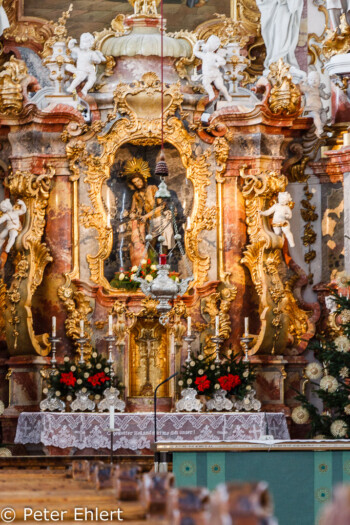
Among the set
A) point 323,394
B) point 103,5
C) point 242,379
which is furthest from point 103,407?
point 103,5

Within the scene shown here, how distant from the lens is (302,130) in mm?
17766

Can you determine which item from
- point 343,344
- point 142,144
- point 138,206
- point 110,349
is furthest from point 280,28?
point 110,349

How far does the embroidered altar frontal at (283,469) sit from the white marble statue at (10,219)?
6.49 metres

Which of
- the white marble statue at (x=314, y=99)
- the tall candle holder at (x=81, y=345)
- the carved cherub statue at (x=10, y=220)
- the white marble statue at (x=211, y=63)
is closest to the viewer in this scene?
the tall candle holder at (x=81, y=345)

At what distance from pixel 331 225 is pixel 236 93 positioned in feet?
7.97

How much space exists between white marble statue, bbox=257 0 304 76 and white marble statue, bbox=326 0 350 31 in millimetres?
930

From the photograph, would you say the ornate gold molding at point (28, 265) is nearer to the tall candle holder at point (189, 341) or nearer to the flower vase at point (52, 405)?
the flower vase at point (52, 405)

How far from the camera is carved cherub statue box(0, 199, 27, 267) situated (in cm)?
1666

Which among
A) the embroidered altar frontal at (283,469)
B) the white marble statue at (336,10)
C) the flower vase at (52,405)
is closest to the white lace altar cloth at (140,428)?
the flower vase at (52,405)

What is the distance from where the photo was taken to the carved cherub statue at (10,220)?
16.7 metres

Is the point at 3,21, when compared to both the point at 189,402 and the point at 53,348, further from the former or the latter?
the point at 189,402

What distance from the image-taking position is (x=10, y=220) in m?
16.7

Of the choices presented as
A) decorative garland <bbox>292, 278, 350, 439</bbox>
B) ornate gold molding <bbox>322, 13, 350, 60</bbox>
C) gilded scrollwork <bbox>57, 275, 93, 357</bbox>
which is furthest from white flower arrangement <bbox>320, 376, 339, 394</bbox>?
ornate gold molding <bbox>322, 13, 350, 60</bbox>

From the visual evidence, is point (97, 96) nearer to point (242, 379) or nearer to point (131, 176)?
point (131, 176)
